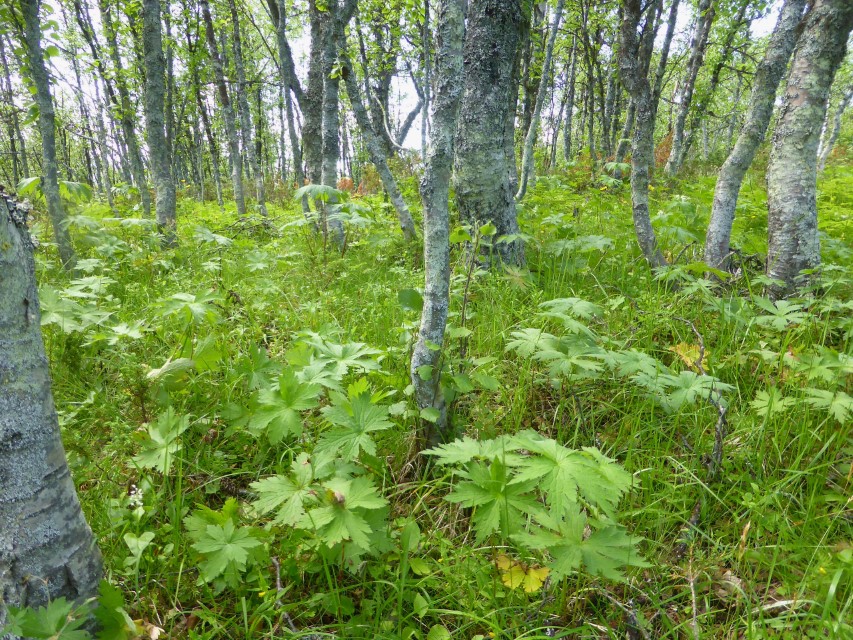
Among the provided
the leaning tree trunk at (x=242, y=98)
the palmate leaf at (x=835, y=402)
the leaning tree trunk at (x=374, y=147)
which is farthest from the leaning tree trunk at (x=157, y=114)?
the palmate leaf at (x=835, y=402)

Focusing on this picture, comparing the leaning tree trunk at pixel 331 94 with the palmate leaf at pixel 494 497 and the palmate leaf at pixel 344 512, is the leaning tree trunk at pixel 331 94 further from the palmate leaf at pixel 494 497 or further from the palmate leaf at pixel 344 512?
the palmate leaf at pixel 494 497

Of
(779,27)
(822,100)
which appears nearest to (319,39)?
(779,27)

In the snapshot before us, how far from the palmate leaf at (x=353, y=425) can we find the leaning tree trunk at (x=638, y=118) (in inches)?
125

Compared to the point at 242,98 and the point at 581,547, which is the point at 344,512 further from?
the point at 242,98

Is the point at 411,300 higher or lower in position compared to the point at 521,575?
higher

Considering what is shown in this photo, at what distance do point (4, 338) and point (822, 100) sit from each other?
4.62 metres

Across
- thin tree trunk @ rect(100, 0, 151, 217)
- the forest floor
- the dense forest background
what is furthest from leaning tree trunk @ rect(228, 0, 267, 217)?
the forest floor

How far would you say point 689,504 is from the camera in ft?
5.96

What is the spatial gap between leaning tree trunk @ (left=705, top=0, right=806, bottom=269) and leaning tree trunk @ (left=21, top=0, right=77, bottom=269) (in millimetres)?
6630

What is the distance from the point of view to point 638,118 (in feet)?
12.1

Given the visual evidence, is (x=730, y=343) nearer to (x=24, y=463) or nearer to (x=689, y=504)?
(x=689, y=504)

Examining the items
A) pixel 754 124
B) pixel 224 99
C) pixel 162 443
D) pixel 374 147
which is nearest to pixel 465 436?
pixel 162 443

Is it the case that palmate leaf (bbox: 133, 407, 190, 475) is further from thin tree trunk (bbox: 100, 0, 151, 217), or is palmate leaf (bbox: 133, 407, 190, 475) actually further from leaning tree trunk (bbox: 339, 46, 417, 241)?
thin tree trunk (bbox: 100, 0, 151, 217)

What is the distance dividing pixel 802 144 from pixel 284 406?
3962 millimetres
